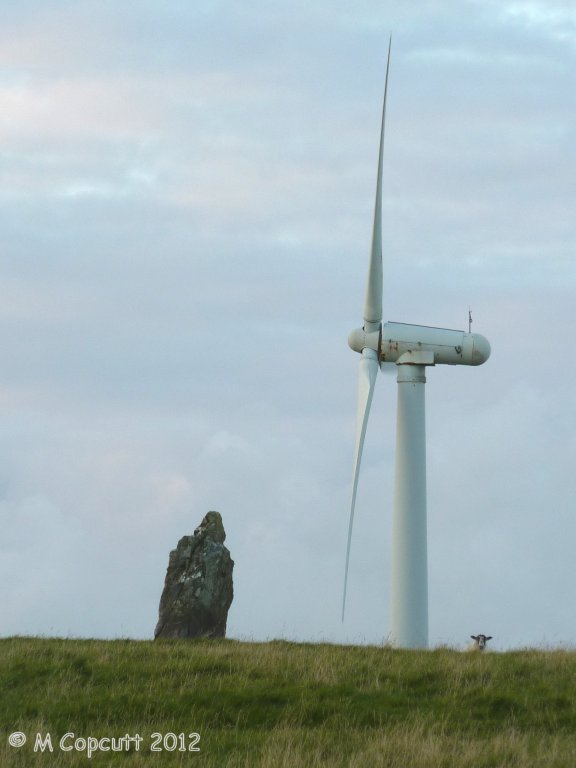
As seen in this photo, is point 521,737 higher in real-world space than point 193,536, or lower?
lower

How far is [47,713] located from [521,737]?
9.20m

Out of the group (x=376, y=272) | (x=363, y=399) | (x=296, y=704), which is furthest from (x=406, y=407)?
(x=296, y=704)

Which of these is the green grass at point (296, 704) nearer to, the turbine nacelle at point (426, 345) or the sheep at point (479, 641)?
the sheep at point (479, 641)

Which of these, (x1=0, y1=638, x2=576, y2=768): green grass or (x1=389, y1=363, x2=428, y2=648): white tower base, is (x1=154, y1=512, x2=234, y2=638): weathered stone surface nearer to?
(x1=0, y1=638, x2=576, y2=768): green grass

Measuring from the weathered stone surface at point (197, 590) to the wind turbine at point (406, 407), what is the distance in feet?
15.8

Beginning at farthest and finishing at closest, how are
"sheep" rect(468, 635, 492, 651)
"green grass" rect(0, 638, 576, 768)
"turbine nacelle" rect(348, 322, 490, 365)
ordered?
1. "turbine nacelle" rect(348, 322, 490, 365)
2. "sheep" rect(468, 635, 492, 651)
3. "green grass" rect(0, 638, 576, 768)

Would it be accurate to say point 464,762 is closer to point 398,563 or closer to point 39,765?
point 39,765

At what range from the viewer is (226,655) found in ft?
96.0

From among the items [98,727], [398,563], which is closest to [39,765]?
[98,727]

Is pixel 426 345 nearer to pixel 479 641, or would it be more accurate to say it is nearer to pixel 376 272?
pixel 376 272

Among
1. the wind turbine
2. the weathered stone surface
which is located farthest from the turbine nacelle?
the weathered stone surface

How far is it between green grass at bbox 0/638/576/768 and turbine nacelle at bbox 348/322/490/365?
13.5 m

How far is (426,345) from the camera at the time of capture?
139ft

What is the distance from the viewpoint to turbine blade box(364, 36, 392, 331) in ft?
140
